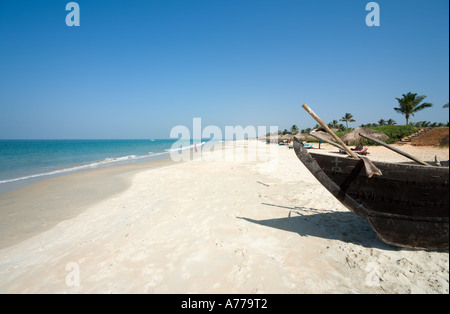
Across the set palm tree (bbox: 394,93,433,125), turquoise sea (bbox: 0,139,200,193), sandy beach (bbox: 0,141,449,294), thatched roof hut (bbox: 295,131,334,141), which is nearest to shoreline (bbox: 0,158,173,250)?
sandy beach (bbox: 0,141,449,294)

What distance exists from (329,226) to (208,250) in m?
2.79

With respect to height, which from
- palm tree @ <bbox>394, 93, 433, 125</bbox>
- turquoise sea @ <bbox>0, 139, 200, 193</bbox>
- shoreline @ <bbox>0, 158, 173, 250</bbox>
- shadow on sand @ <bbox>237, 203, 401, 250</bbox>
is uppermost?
palm tree @ <bbox>394, 93, 433, 125</bbox>

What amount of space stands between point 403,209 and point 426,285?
1029 mm

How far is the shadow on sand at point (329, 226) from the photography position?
355 cm

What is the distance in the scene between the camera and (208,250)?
3471mm

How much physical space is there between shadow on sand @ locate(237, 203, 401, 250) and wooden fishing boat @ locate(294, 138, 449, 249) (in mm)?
489

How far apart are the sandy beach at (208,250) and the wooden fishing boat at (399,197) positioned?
0.33m

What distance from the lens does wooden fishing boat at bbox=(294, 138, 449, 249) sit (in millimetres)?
2713

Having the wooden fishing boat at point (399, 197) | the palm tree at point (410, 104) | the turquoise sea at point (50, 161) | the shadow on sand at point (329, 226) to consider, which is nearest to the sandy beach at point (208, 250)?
the shadow on sand at point (329, 226)

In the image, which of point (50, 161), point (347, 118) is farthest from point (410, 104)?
point (50, 161)

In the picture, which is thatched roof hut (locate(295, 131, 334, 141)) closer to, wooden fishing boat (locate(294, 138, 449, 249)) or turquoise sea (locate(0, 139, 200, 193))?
wooden fishing boat (locate(294, 138, 449, 249))

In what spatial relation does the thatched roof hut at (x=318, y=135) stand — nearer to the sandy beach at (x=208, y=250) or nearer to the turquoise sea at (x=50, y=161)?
the sandy beach at (x=208, y=250)
